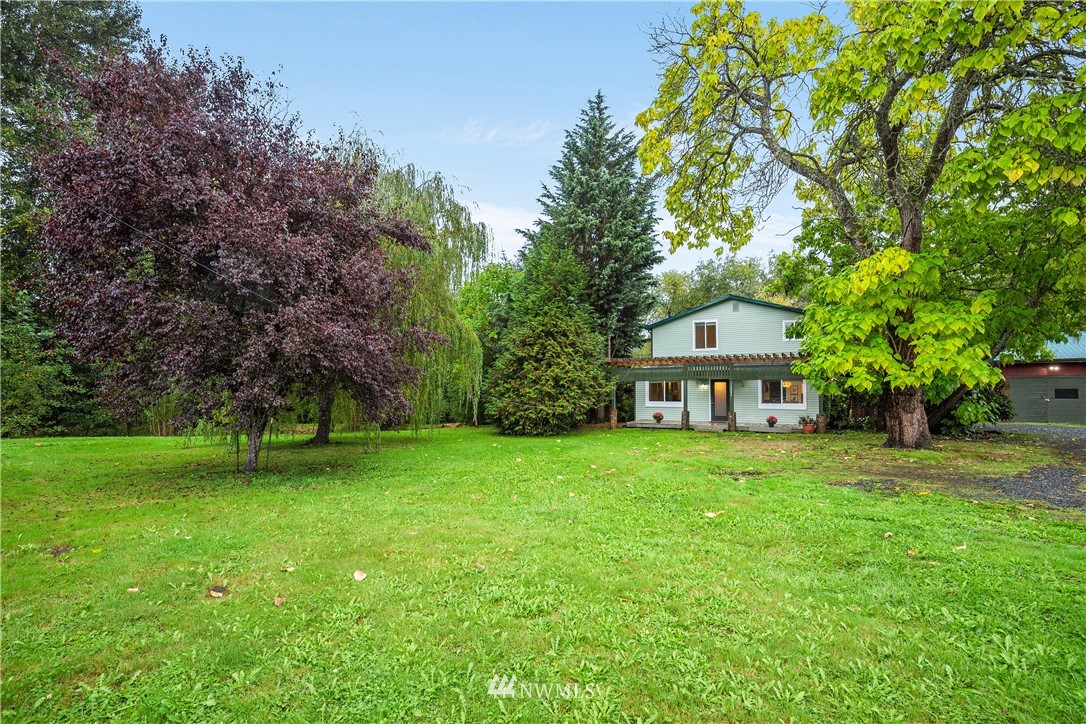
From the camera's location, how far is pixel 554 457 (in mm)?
10422

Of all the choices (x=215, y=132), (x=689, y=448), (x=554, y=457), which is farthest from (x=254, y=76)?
(x=689, y=448)

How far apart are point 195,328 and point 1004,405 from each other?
22873 millimetres

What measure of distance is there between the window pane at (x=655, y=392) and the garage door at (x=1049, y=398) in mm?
14868

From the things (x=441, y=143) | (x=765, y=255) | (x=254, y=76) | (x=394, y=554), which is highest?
(x=765, y=255)

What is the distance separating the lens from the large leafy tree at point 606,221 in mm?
19812

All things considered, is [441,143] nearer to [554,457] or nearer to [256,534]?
[554,457]

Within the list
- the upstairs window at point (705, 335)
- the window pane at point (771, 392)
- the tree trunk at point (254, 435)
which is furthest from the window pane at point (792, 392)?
the tree trunk at point (254, 435)

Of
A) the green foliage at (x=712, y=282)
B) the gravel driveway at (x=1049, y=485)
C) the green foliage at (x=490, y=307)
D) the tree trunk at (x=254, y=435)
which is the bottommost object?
the gravel driveway at (x=1049, y=485)

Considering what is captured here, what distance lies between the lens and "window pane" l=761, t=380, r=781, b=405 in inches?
717

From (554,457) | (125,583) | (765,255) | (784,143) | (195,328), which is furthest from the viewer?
(765,255)

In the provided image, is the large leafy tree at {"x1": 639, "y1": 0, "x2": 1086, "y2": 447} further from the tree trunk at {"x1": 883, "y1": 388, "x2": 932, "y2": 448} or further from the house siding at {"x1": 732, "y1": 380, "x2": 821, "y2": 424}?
the house siding at {"x1": 732, "y1": 380, "x2": 821, "y2": 424}

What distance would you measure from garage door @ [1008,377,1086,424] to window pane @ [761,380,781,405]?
1119cm

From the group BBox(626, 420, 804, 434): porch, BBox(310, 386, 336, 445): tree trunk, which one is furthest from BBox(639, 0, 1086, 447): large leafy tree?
BBox(310, 386, 336, 445): tree trunk

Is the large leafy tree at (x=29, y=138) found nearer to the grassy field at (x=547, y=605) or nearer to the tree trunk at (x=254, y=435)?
the tree trunk at (x=254, y=435)
